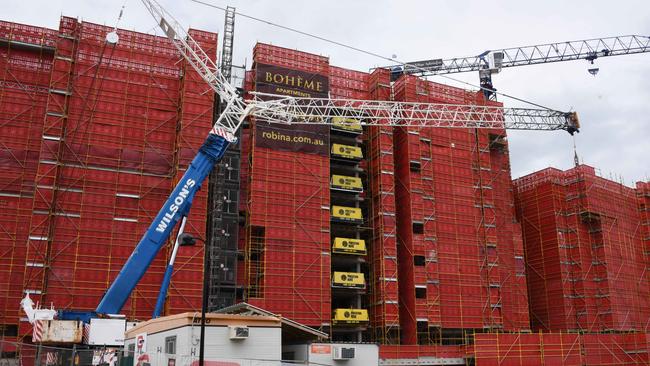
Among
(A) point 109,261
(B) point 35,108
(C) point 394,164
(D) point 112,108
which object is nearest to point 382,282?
(C) point 394,164

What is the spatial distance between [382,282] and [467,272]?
37.4 ft

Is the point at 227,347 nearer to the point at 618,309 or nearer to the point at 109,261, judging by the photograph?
the point at 109,261

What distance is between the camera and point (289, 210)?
6488 centimetres

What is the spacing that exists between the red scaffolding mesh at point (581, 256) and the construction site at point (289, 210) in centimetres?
34

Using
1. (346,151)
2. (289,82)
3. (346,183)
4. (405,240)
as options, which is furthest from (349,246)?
(289,82)

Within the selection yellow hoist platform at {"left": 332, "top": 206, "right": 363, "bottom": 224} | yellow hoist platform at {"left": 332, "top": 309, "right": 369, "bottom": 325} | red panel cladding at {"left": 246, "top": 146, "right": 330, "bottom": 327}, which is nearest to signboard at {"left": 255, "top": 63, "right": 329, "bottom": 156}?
red panel cladding at {"left": 246, "top": 146, "right": 330, "bottom": 327}

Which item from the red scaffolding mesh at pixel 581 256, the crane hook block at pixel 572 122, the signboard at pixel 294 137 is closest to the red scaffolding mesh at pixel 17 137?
the signboard at pixel 294 137

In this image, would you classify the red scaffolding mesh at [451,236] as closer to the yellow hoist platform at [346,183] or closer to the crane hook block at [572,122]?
the yellow hoist platform at [346,183]

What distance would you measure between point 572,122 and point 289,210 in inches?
1510

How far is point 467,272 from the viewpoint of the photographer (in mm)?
71312

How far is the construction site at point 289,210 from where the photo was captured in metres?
57.3

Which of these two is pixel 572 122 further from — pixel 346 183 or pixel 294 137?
pixel 294 137

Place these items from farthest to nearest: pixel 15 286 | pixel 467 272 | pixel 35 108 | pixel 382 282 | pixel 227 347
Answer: pixel 467 272 → pixel 382 282 → pixel 35 108 → pixel 15 286 → pixel 227 347

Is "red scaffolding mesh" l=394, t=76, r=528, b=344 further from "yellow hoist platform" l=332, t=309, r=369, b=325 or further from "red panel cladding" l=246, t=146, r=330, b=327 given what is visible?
"red panel cladding" l=246, t=146, r=330, b=327
